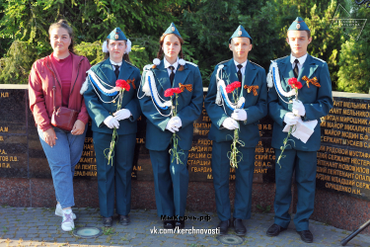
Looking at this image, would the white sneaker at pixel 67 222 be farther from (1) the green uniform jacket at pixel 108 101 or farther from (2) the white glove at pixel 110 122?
(2) the white glove at pixel 110 122

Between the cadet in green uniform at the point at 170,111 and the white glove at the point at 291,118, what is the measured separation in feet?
3.09

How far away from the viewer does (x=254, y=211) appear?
15.8 ft

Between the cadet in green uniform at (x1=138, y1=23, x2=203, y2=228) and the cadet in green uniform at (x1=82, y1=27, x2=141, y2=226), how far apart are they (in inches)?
7.9

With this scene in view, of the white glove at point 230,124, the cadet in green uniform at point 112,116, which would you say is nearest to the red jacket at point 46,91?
the cadet in green uniform at point 112,116

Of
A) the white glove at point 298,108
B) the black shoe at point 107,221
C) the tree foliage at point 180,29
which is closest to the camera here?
the white glove at point 298,108

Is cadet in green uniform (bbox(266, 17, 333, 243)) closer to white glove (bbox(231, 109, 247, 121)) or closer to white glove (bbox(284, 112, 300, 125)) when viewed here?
white glove (bbox(284, 112, 300, 125))

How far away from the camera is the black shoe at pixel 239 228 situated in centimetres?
402

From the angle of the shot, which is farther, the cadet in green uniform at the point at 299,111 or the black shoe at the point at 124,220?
the black shoe at the point at 124,220

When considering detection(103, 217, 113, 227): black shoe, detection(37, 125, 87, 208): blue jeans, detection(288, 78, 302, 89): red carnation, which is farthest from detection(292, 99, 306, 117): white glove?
detection(37, 125, 87, 208): blue jeans

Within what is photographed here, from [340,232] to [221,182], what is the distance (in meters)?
1.58

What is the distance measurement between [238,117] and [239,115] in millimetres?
23

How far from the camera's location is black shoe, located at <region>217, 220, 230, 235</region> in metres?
4.03

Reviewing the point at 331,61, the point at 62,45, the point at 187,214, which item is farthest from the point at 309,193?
the point at 331,61

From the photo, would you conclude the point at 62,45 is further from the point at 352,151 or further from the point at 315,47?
the point at 315,47
